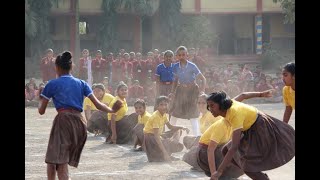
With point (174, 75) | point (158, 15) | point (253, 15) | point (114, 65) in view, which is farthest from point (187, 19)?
point (174, 75)

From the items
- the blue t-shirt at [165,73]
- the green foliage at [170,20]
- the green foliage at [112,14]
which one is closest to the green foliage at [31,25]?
the green foliage at [112,14]

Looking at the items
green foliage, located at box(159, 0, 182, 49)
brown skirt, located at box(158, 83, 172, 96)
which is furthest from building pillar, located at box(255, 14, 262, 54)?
brown skirt, located at box(158, 83, 172, 96)

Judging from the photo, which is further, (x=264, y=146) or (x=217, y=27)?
(x=217, y=27)

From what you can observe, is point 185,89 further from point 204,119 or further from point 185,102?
point 204,119

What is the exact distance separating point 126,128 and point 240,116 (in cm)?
572

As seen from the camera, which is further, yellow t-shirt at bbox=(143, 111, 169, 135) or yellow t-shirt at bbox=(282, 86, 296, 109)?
yellow t-shirt at bbox=(143, 111, 169, 135)

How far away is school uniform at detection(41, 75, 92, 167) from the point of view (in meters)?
7.82

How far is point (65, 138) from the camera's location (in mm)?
7871

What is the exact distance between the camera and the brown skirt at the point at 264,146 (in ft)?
25.1

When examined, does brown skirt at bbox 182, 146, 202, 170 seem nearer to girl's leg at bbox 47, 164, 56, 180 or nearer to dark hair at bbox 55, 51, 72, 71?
girl's leg at bbox 47, 164, 56, 180

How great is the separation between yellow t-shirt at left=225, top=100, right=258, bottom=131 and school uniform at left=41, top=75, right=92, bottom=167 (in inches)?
61.6

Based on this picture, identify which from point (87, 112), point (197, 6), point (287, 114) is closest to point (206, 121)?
point (287, 114)

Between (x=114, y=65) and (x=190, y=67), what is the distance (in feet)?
40.1

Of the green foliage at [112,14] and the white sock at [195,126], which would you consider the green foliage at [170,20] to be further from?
the white sock at [195,126]
